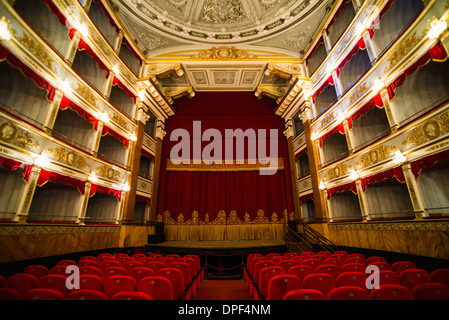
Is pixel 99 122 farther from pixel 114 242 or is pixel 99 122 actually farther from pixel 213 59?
pixel 213 59

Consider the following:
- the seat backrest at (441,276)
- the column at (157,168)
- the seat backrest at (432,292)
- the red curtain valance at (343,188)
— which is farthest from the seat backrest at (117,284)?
the column at (157,168)

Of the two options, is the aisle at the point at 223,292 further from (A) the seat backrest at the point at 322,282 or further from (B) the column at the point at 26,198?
(B) the column at the point at 26,198

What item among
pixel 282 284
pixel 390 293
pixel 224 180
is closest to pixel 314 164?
pixel 224 180

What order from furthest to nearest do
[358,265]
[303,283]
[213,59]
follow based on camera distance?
[213,59], [358,265], [303,283]

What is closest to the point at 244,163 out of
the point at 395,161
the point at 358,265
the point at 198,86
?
the point at 198,86

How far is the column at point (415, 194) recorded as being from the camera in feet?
19.4

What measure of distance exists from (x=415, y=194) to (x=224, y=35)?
1327cm

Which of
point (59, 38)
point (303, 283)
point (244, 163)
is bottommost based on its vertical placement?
point (303, 283)

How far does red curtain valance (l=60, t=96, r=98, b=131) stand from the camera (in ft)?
24.8

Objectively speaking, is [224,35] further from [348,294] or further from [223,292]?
[348,294]

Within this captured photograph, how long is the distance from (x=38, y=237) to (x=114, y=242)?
3343mm

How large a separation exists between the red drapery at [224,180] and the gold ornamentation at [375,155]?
219 inches

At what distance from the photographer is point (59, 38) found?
7820mm

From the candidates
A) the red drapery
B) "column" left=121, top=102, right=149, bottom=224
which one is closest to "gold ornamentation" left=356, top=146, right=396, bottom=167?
the red drapery
